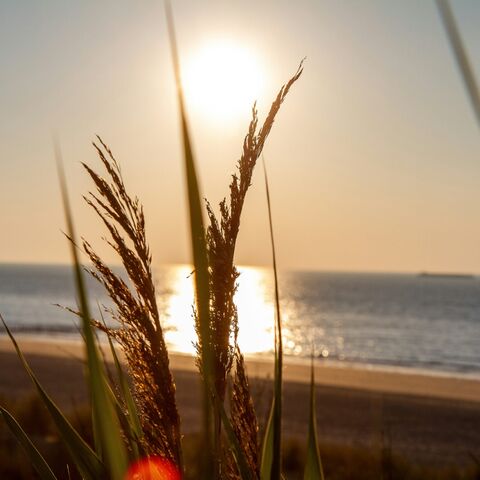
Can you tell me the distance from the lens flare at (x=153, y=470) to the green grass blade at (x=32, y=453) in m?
0.14

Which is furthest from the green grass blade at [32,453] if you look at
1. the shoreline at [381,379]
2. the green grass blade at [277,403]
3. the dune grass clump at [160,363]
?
the shoreline at [381,379]

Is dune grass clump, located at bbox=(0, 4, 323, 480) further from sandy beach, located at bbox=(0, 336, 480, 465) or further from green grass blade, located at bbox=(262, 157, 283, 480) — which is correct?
sandy beach, located at bbox=(0, 336, 480, 465)

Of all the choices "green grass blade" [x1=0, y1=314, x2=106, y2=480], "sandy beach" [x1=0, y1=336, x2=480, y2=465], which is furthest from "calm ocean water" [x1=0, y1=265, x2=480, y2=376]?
"green grass blade" [x1=0, y1=314, x2=106, y2=480]

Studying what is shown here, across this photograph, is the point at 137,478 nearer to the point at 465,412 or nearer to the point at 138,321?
the point at 138,321

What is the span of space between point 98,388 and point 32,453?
1.24ft

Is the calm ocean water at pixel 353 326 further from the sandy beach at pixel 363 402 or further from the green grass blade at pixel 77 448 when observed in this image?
the green grass blade at pixel 77 448

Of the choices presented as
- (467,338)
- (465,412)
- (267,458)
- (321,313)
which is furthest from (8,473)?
(321,313)

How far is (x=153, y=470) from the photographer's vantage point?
1400mm

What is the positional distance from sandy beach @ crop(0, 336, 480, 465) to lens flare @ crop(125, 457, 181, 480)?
7383 mm

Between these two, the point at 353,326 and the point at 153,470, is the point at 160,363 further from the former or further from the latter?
the point at 353,326

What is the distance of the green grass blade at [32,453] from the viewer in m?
1.46

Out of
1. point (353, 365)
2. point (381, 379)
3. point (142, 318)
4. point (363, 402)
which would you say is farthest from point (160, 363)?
point (353, 365)

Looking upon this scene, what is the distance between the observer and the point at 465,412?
18.9 m

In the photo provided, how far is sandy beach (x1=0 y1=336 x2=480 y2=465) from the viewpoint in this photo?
1375 cm
